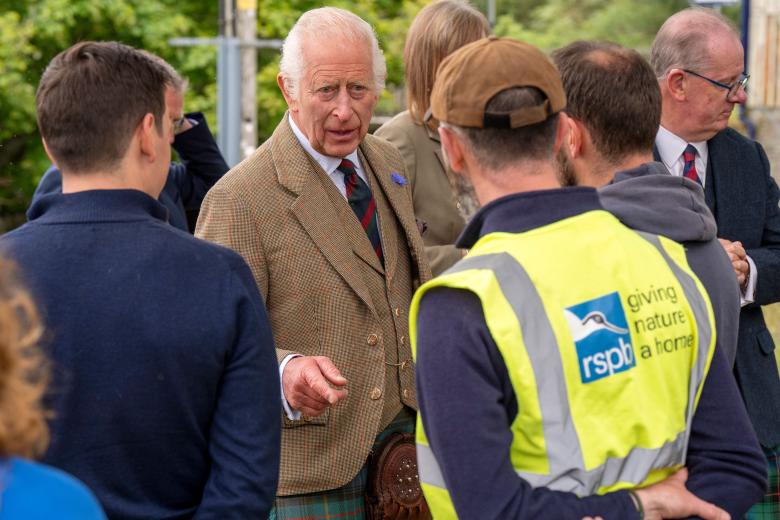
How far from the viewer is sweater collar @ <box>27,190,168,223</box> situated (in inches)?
102

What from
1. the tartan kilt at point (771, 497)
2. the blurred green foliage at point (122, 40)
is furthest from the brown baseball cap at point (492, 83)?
the blurred green foliage at point (122, 40)

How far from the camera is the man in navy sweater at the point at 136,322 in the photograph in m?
2.54

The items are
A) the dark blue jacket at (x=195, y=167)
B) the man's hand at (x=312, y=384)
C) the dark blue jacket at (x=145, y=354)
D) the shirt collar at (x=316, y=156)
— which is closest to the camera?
the dark blue jacket at (x=145, y=354)

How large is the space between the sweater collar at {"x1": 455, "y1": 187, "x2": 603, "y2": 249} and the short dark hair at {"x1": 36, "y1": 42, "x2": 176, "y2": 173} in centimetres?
80

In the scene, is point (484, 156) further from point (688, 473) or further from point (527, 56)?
point (688, 473)

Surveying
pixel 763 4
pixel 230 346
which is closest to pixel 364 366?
pixel 230 346

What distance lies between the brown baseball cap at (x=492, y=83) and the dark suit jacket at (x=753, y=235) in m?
1.78

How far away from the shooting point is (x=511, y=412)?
7.55 ft

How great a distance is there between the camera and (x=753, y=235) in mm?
4074

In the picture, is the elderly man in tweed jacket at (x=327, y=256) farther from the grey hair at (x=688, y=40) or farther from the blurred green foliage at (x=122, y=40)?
the blurred green foliage at (x=122, y=40)

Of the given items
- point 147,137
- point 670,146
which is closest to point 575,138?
point 147,137

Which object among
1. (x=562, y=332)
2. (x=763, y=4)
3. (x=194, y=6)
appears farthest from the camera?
(x=194, y=6)

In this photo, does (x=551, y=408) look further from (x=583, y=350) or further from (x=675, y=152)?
(x=675, y=152)

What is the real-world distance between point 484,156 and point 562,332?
15.2 inches
